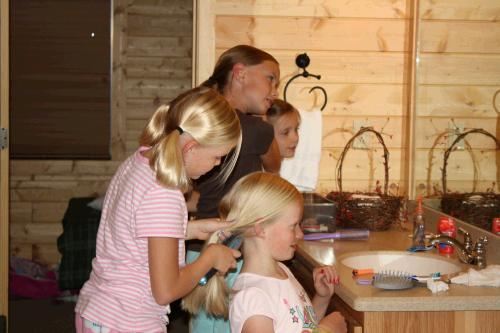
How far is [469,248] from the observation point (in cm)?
206

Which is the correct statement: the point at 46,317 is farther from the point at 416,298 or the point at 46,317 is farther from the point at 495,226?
the point at 416,298

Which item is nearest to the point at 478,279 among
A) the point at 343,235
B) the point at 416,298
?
the point at 416,298

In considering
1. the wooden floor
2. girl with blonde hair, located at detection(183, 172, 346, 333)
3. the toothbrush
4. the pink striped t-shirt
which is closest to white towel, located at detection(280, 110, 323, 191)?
the toothbrush

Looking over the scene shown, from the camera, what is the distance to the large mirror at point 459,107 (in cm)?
227

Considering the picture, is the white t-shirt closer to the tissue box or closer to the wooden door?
the tissue box

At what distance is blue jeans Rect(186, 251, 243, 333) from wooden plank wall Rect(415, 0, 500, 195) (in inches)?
33.9

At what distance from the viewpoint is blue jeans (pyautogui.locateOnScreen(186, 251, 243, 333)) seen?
2.01m

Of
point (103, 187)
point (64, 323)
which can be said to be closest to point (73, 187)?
point (103, 187)

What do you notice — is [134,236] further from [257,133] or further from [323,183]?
[323,183]

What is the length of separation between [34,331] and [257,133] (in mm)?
2727

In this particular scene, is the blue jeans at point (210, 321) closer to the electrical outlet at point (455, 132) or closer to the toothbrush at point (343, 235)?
the toothbrush at point (343, 235)

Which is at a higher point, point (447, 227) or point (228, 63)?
point (228, 63)

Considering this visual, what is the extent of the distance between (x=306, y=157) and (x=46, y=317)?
98.6 inches

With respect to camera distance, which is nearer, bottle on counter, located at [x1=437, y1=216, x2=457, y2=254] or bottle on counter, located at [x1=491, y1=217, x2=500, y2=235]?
bottle on counter, located at [x1=491, y1=217, x2=500, y2=235]
